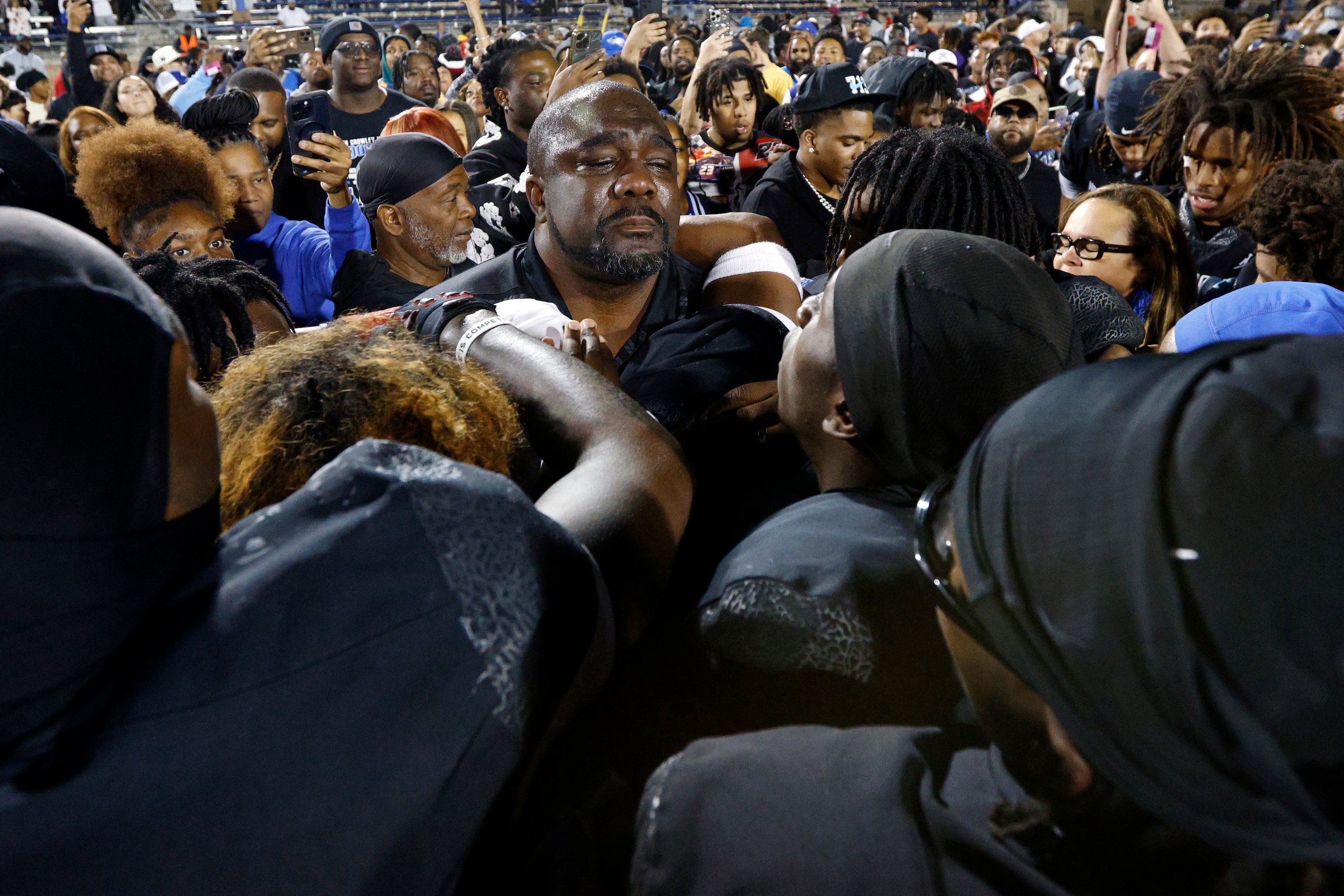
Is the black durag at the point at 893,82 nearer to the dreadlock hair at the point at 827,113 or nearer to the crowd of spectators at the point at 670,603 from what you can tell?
the dreadlock hair at the point at 827,113

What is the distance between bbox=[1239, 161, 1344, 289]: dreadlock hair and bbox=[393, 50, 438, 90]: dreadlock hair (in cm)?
768

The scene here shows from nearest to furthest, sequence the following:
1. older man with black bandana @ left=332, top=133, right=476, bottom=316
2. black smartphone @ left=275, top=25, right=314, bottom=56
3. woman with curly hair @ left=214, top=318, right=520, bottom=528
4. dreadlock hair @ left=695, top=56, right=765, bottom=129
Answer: woman with curly hair @ left=214, top=318, right=520, bottom=528, older man with black bandana @ left=332, top=133, right=476, bottom=316, dreadlock hair @ left=695, top=56, right=765, bottom=129, black smartphone @ left=275, top=25, right=314, bottom=56

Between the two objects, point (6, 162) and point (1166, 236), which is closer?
point (1166, 236)

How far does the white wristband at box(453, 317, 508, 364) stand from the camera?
56.4 inches

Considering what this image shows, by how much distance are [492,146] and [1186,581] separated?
437 centimetres

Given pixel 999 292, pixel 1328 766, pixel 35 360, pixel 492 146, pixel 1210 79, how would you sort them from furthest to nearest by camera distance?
pixel 492 146 → pixel 1210 79 → pixel 999 292 → pixel 35 360 → pixel 1328 766

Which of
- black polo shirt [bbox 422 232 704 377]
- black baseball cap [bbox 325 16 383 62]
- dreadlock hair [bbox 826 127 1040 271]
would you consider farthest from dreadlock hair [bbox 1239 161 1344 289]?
black baseball cap [bbox 325 16 383 62]

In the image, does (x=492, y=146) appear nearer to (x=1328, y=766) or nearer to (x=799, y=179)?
(x=799, y=179)

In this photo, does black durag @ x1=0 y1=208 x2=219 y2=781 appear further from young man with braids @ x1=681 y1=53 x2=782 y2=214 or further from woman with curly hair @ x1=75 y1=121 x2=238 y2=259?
young man with braids @ x1=681 y1=53 x2=782 y2=214

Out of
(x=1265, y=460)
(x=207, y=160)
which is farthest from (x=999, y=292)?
(x=207, y=160)

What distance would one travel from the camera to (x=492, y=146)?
4.51 m

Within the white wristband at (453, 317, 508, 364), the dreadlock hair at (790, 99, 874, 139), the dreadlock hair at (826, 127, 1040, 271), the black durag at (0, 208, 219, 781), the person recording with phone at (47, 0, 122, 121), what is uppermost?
the black durag at (0, 208, 219, 781)

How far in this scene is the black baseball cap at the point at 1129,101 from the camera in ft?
15.4

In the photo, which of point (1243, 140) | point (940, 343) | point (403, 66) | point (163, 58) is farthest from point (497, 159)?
point (163, 58)
